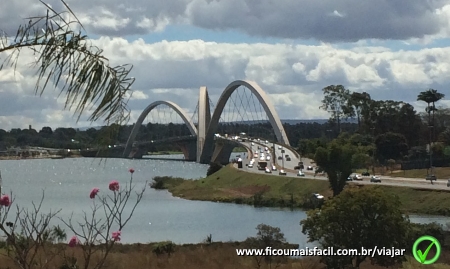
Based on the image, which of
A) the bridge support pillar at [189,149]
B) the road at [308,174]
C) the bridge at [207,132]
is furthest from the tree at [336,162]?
the bridge support pillar at [189,149]

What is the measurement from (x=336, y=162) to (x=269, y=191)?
10409 millimetres

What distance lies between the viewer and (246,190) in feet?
234

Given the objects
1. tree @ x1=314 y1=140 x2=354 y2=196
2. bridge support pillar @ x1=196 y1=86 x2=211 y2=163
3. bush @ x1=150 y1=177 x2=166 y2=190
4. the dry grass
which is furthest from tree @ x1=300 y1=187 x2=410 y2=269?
bridge support pillar @ x1=196 y1=86 x2=211 y2=163

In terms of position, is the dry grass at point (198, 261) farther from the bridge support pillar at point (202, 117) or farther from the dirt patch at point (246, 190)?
the bridge support pillar at point (202, 117)

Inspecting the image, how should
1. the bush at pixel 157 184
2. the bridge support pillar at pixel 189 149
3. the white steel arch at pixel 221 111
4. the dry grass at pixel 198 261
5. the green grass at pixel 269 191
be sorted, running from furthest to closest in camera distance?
the bridge support pillar at pixel 189 149
the white steel arch at pixel 221 111
the bush at pixel 157 184
the green grass at pixel 269 191
the dry grass at pixel 198 261

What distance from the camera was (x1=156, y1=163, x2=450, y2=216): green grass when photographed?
160 ft

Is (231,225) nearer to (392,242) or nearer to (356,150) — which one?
(356,150)

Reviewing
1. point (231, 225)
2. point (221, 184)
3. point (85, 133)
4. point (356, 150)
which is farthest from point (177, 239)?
point (221, 184)

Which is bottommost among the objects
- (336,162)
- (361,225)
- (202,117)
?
(361,225)

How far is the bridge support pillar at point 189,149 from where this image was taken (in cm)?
14638

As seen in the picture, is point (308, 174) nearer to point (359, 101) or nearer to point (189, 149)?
point (359, 101)

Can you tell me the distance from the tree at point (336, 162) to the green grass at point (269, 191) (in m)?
1.59

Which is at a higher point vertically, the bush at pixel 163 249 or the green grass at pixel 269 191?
the green grass at pixel 269 191

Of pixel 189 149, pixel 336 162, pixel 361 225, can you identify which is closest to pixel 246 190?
pixel 336 162
